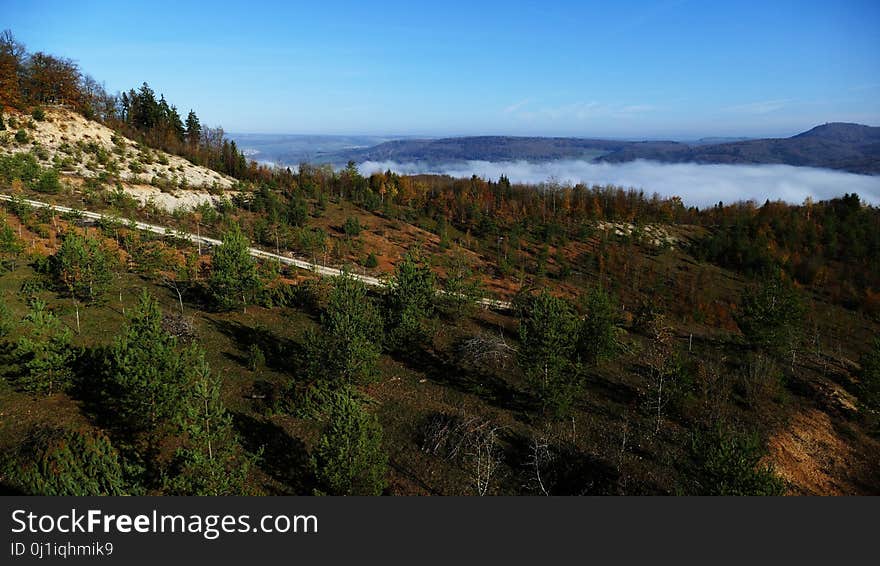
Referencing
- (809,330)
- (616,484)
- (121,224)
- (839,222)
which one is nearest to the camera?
(616,484)

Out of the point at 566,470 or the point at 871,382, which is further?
the point at 871,382

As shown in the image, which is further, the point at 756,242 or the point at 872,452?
the point at 756,242

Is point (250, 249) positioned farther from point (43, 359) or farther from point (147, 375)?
point (147, 375)

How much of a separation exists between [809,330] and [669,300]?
19410 millimetres

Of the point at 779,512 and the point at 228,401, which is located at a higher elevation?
the point at 779,512

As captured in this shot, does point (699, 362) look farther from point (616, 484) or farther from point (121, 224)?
point (121, 224)

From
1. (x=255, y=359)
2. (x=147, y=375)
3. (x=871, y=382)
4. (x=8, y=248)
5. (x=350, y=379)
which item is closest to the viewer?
(x=147, y=375)

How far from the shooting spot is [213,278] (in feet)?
113

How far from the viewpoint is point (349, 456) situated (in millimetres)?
16906

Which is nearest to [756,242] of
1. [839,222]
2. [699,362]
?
[839,222]

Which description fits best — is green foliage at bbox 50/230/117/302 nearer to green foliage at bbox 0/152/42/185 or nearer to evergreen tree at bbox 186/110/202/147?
green foliage at bbox 0/152/42/185

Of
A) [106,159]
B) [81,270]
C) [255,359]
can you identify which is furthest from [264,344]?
[106,159]

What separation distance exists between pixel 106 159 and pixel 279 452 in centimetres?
7501

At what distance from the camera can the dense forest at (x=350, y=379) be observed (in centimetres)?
1775
